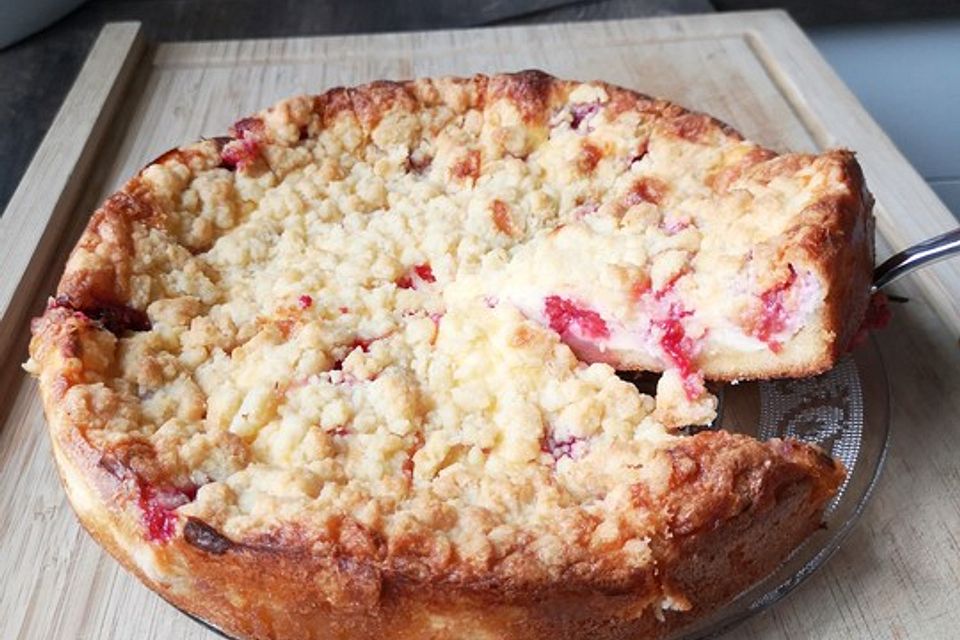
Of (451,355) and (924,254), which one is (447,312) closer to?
(451,355)

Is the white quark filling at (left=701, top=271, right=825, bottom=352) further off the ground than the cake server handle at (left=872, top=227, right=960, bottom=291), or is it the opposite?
the white quark filling at (left=701, top=271, right=825, bottom=352)

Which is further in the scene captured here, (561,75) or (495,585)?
(561,75)

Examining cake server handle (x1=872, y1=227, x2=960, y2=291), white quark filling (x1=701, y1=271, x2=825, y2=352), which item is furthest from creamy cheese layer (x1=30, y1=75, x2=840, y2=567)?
cake server handle (x1=872, y1=227, x2=960, y2=291)

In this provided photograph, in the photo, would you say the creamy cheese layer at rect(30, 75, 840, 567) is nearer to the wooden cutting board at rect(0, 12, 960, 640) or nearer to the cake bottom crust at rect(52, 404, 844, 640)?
the cake bottom crust at rect(52, 404, 844, 640)

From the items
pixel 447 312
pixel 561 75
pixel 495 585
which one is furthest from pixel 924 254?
pixel 561 75

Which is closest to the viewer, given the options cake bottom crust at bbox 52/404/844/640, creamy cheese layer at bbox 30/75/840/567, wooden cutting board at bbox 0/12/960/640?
cake bottom crust at bbox 52/404/844/640

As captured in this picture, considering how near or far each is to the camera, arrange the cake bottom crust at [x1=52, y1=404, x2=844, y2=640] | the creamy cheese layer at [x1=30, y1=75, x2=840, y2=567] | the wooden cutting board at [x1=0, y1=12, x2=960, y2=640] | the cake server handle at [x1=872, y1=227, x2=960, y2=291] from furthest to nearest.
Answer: the cake server handle at [x1=872, y1=227, x2=960, y2=291], the wooden cutting board at [x1=0, y1=12, x2=960, y2=640], the creamy cheese layer at [x1=30, y1=75, x2=840, y2=567], the cake bottom crust at [x1=52, y1=404, x2=844, y2=640]
